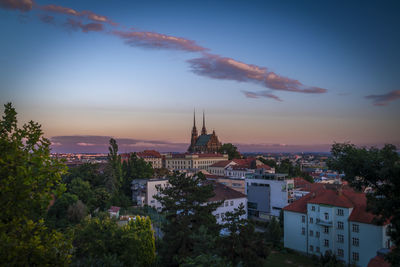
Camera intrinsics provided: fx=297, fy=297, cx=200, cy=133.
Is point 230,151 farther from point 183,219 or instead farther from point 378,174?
point 378,174

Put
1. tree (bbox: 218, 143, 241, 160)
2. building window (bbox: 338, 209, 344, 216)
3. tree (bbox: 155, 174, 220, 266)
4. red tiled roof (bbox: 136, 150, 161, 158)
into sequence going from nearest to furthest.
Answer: tree (bbox: 155, 174, 220, 266) < building window (bbox: 338, 209, 344, 216) < tree (bbox: 218, 143, 241, 160) < red tiled roof (bbox: 136, 150, 161, 158)

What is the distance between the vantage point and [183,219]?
2128cm

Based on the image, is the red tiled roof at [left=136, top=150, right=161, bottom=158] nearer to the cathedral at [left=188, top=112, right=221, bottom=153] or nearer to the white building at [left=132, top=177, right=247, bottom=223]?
the cathedral at [left=188, top=112, right=221, bottom=153]

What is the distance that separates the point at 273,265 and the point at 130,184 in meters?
32.4

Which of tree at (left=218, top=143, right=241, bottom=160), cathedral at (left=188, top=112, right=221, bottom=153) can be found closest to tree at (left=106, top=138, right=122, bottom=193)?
tree at (left=218, top=143, right=241, bottom=160)

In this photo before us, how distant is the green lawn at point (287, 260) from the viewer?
3020cm

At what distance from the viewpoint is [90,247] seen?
1789 cm

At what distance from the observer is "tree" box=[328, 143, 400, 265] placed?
45.5 ft

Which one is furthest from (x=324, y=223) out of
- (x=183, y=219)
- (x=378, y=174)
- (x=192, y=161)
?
(x=192, y=161)

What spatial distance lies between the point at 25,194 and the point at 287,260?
30.7m

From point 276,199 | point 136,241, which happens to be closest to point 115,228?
point 136,241

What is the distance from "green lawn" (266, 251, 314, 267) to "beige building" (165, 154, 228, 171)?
83206mm

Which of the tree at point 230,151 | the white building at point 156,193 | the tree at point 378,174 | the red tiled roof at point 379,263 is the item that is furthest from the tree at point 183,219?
the tree at point 230,151

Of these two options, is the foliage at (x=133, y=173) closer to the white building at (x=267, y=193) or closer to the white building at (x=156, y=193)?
the white building at (x=156, y=193)
